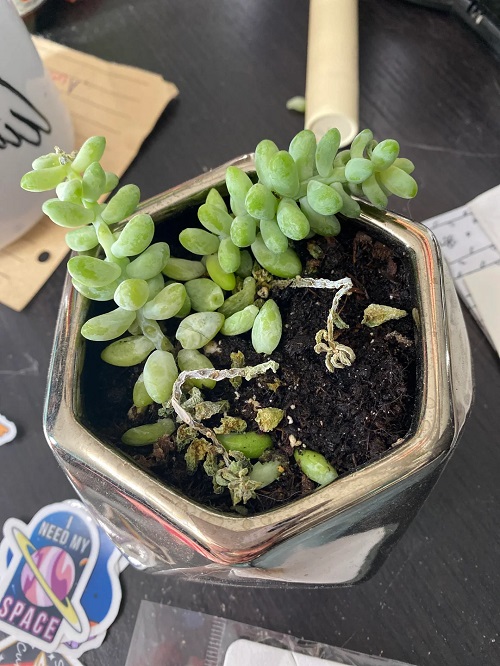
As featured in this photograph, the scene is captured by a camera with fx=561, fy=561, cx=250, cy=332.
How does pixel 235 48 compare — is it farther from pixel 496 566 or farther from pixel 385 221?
pixel 496 566

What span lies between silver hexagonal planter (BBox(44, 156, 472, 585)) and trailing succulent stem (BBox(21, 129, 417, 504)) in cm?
2

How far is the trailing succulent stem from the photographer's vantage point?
295 millimetres

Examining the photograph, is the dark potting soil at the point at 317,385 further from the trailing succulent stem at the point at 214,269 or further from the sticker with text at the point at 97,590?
the sticker with text at the point at 97,590

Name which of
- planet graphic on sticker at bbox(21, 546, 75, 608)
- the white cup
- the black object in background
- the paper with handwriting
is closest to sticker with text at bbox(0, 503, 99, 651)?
planet graphic on sticker at bbox(21, 546, 75, 608)

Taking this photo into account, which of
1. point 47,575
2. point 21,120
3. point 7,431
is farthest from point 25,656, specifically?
point 21,120

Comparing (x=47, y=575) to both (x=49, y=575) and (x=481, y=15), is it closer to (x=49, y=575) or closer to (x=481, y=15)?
(x=49, y=575)

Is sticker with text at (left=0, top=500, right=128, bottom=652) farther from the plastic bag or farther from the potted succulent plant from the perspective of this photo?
the potted succulent plant

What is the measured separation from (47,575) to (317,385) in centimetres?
33

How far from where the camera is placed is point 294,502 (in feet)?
0.87

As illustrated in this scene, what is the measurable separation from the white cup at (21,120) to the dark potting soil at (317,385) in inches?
8.6

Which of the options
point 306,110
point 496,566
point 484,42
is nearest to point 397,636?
point 496,566

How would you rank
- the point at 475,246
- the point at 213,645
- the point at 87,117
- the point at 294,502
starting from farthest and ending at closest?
the point at 87,117 < the point at 475,246 < the point at 213,645 < the point at 294,502

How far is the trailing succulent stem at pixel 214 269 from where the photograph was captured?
0.30m

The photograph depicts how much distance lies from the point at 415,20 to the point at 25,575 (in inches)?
Result: 29.0
